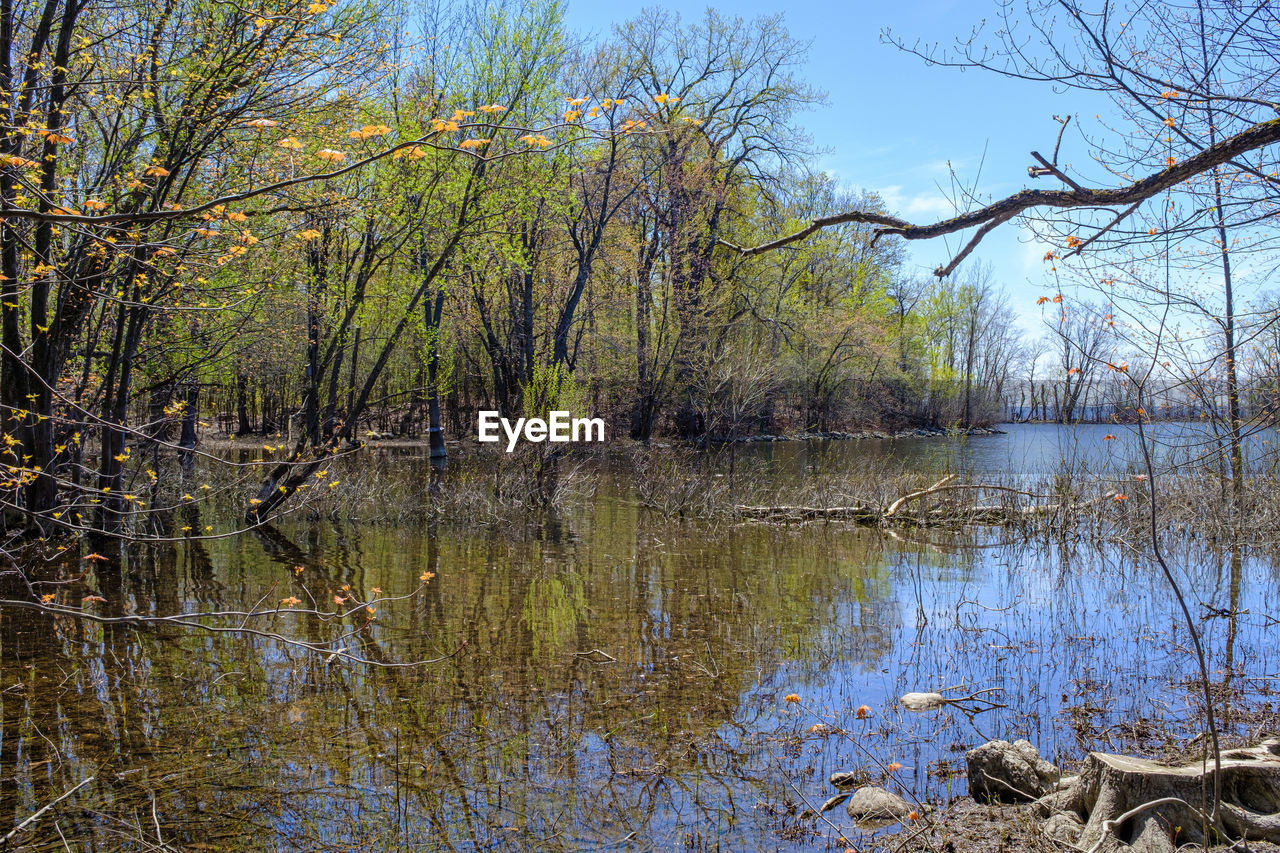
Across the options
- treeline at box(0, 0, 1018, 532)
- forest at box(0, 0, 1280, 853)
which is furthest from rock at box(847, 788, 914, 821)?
treeline at box(0, 0, 1018, 532)

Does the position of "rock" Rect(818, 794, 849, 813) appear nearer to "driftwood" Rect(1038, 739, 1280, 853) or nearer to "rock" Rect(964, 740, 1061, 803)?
"rock" Rect(964, 740, 1061, 803)

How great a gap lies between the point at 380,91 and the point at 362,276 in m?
2.86

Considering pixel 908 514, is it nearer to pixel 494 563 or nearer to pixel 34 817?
pixel 494 563

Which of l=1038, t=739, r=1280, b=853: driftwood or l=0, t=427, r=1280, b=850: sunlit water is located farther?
l=0, t=427, r=1280, b=850: sunlit water

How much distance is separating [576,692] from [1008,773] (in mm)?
2965

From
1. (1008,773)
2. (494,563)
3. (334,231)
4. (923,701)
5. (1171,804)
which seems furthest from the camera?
(334,231)

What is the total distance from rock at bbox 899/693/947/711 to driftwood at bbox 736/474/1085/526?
8.52 m

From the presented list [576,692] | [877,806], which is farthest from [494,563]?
[877,806]

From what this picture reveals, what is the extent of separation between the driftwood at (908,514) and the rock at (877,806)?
10306 millimetres

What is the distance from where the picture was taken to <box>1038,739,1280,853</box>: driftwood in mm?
3283

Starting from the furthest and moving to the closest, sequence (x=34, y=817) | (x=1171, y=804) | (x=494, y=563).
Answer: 1. (x=494, y=563)
2. (x=1171, y=804)
3. (x=34, y=817)

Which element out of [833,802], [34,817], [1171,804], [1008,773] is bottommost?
[833,802]

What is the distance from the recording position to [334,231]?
13117 mm

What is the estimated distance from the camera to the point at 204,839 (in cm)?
391
